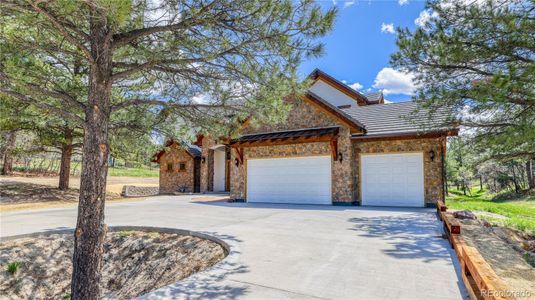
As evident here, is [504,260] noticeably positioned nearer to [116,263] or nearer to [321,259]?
[321,259]

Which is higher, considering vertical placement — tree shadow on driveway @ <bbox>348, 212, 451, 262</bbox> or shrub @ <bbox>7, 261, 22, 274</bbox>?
tree shadow on driveway @ <bbox>348, 212, 451, 262</bbox>

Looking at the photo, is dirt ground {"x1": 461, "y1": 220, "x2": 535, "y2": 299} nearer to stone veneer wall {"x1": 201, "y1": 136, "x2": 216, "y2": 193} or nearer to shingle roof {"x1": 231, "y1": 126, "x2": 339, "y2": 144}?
shingle roof {"x1": 231, "y1": 126, "x2": 339, "y2": 144}

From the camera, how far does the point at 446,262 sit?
4754 mm

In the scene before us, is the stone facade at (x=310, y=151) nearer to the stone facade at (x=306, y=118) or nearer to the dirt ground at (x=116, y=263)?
the stone facade at (x=306, y=118)

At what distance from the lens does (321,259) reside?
5.00 metres

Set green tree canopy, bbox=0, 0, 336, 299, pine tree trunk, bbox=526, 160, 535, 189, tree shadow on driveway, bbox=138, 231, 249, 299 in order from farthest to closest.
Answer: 1. pine tree trunk, bbox=526, 160, 535, 189
2. green tree canopy, bbox=0, 0, 336, 299
3. tree shadow on driveway, bbox=138, 231, 249, 299

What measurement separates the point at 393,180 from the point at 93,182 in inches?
433

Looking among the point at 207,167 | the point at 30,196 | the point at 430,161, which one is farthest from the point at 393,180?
the point at 30,196

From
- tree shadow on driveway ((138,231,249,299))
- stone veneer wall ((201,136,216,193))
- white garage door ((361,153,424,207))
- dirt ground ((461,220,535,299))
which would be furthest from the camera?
stone veneer wall ((201,136,216,193))

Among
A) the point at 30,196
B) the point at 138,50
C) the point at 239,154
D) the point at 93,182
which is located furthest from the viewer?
the point at 30,196

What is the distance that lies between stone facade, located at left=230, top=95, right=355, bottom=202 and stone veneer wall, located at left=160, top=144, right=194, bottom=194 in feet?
25.2

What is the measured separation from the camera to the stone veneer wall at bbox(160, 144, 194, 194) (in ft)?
73.0

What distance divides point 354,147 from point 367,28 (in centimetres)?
618

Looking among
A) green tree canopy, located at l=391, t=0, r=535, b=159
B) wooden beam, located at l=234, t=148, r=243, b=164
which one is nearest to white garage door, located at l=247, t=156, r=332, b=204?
wooden beam, located at l=234, t=148, r=243, b=164
